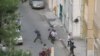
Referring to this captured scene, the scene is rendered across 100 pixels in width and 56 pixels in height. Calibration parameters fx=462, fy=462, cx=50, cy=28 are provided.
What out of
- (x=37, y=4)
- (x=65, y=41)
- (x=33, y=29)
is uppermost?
(x=37, y=4)

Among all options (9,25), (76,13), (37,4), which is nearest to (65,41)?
(76,13)

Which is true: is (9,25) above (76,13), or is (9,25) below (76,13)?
above

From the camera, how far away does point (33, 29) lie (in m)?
43.1

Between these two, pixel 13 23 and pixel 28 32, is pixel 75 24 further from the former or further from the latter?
pixel 13 23

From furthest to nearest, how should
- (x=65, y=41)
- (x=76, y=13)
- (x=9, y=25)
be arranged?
(x=76, y=13), (x=65, y=41), (x=9, y=25)

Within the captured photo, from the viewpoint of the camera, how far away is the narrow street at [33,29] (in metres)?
37.0

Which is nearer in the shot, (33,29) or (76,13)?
(76,13)

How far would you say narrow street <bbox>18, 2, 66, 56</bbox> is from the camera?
37.0 meters

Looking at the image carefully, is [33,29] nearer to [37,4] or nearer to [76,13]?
[76,13]

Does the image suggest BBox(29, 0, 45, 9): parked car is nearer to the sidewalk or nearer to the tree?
the sidewalk

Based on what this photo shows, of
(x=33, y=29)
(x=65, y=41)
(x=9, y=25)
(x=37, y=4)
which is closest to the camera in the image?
(x=9, y=25)

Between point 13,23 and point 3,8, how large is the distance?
42.8 inches

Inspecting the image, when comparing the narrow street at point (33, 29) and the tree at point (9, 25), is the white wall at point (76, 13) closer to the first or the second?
the narrow street at point (33, 29)

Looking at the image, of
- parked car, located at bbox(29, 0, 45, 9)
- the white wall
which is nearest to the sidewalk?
the white wall
